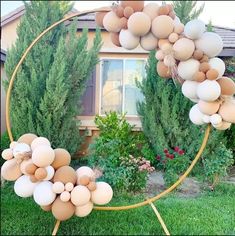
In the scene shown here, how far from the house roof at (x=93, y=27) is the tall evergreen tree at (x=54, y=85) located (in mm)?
70

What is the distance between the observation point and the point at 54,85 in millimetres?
1320

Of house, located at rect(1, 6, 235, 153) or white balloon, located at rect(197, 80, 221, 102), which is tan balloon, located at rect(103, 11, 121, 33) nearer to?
white balloon, located at rect(197, 80, 221, 102)

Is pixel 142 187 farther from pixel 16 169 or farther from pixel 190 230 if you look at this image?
pixel 16 169

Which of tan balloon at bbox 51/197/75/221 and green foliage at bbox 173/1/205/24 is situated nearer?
tan balloon at bbox 51/197/75/221

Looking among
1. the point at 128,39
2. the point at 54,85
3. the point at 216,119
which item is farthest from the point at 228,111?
the point at 54,85

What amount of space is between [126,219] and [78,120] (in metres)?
0.33

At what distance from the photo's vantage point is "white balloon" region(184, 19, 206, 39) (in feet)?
2.56

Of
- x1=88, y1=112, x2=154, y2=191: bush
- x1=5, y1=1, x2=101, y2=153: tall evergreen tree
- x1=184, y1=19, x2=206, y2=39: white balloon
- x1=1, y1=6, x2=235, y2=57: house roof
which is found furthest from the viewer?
x1=5, y1=1, x2=101, y2=153: tall evergreen tree

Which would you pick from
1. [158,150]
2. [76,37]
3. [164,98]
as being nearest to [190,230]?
[158,150]

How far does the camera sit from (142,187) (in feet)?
4.03

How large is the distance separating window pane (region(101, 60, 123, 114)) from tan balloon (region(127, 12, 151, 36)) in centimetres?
42

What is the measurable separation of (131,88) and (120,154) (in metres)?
0.20

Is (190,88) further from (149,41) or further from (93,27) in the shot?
(93,27)

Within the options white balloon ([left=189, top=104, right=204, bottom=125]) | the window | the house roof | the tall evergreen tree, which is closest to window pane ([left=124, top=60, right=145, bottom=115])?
the window
